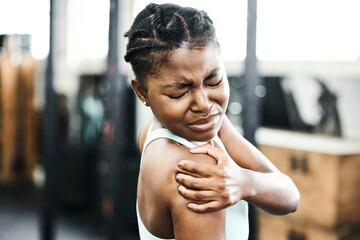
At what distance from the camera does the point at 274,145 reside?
1911mm

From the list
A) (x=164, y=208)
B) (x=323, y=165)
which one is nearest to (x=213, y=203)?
(x=164, y=208)

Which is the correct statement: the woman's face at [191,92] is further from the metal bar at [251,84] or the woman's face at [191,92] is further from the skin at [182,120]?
the metal bar at [251,84]

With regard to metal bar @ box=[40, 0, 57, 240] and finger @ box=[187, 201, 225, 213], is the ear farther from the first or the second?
metal bar @ box=[40, 0, 57, 240]

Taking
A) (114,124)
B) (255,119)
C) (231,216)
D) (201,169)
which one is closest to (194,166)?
(201,169)

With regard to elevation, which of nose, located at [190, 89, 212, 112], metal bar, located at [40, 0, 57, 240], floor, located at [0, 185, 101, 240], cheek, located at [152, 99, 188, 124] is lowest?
floor, located at [0, 185, 101, 240]

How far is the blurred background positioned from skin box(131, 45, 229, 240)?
0.29 ft

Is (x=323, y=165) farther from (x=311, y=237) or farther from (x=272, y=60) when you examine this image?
(x=272, y=60)

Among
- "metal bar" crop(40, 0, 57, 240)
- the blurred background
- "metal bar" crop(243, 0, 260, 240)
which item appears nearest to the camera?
"metal bar" crop(243, 0, 260, 240)

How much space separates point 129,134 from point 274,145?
A: 166 centimetres

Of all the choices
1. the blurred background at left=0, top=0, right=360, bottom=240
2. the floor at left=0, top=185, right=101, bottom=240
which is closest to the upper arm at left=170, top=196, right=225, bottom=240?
the blurred background at left=0, top=0, right=360, bottom=240

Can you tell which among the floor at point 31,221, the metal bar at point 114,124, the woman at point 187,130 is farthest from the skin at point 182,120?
the floor at point 31,221

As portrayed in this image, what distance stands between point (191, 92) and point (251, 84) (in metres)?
0.99

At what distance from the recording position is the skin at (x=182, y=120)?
514mm

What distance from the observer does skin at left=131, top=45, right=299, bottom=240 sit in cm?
51
